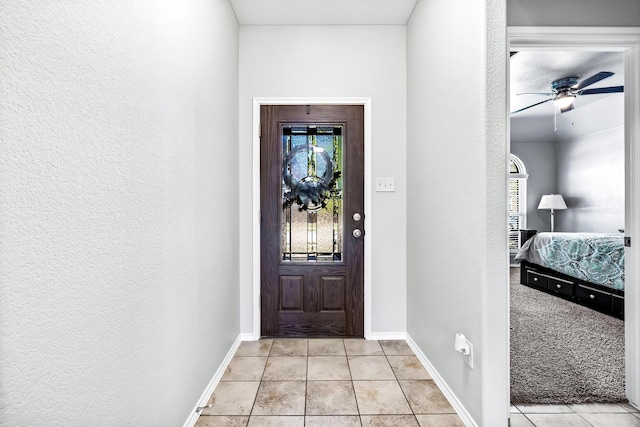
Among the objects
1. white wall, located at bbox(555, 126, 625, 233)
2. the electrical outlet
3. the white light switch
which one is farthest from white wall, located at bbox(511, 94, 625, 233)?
the electrical outlet

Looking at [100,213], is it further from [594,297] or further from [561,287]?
[561,287]

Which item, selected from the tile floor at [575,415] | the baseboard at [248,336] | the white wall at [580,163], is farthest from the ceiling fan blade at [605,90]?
the baseboard at [248,336]

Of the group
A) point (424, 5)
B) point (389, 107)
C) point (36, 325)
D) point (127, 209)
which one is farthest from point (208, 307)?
point (424, 5)

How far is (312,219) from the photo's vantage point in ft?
8.73

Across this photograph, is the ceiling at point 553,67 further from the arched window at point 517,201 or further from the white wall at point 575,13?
the arched window at point 517,201

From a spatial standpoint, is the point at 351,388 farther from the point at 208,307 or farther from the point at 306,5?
the point at 306,5

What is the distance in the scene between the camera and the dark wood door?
260 centimetres

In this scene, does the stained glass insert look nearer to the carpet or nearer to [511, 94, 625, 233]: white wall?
the carpet

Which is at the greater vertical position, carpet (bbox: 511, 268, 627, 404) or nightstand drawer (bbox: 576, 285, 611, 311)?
nightstand drawer (bbox: 576, 285, 611, 311)

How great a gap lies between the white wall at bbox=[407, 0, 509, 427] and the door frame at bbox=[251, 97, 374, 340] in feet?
1.32

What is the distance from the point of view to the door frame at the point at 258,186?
2.57 metres

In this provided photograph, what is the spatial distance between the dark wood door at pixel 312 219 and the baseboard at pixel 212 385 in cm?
37

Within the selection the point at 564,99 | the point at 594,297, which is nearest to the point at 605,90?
the point at 564,99

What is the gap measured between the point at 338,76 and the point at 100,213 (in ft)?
7.08
